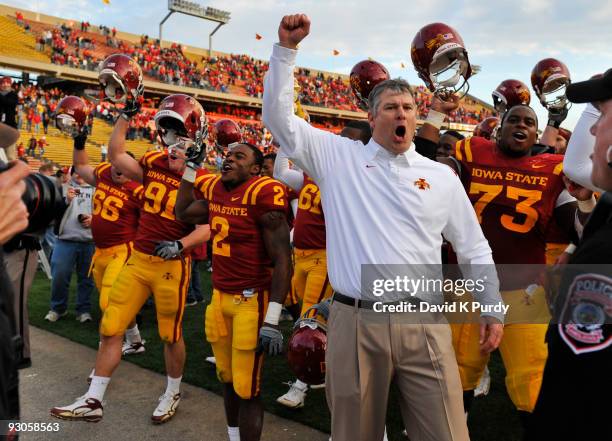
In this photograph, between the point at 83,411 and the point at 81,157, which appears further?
the point at 81,157

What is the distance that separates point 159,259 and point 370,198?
2.45m

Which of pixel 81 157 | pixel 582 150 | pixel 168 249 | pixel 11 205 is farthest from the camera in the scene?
pixel 81 157

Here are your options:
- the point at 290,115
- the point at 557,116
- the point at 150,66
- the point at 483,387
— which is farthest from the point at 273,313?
the point at 150,66

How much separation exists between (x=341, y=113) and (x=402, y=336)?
42.3 m

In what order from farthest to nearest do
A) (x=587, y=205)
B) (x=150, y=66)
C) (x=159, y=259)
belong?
(x=150, y=66), (x=159, y=259), (x=587, y=205)

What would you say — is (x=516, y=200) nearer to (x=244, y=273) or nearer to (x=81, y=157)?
(x=244, y=273)

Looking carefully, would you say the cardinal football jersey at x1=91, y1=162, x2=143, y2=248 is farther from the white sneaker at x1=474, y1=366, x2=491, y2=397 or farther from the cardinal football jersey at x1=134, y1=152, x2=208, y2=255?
the white sneaker at x1=474, y1=366, x2=491, y2=397

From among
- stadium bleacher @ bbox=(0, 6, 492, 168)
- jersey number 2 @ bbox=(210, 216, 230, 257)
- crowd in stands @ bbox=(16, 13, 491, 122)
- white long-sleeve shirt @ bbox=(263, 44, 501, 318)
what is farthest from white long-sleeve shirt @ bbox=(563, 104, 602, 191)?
crowd in stands @ bbox=(16, 13, 491, 122)

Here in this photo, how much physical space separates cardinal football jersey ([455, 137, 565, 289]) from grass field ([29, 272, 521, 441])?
4.76 feet

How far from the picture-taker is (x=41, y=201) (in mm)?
1619

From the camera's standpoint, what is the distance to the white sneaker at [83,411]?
3.70m

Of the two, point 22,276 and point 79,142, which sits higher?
point 79,142

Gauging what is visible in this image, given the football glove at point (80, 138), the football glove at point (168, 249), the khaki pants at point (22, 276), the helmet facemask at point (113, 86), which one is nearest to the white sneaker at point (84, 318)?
the football glove at point (80, 138)

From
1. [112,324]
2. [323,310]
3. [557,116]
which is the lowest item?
[112,324]
